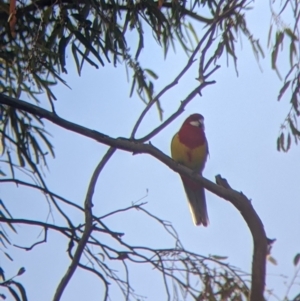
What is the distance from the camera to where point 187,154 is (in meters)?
4.05

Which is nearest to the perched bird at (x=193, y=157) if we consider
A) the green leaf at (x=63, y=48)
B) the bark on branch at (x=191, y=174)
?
the green leaf at (x=63, y=48)

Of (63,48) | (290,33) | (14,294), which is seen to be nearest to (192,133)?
(290,33)

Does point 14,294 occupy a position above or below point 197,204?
below

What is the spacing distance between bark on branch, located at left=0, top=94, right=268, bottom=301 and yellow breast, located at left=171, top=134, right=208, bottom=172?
160 centimetres

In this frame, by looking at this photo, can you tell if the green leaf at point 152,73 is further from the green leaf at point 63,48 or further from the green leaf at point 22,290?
the green leaf at point 22,290

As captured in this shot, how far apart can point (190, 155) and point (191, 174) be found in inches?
63.5

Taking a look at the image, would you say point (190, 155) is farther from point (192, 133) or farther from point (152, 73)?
point (152, 73)

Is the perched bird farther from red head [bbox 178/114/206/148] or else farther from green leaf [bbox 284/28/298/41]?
green leaf [bbox 284/28/298/41]

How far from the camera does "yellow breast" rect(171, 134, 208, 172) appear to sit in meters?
4.05

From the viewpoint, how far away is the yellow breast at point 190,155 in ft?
13.3

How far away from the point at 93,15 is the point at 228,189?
0.97m

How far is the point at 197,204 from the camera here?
4.12 meters

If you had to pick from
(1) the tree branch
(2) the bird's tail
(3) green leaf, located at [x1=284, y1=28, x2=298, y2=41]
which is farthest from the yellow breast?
(1) the tree branch

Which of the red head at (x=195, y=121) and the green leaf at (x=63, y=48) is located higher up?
the red head at (x=195, y=121)
